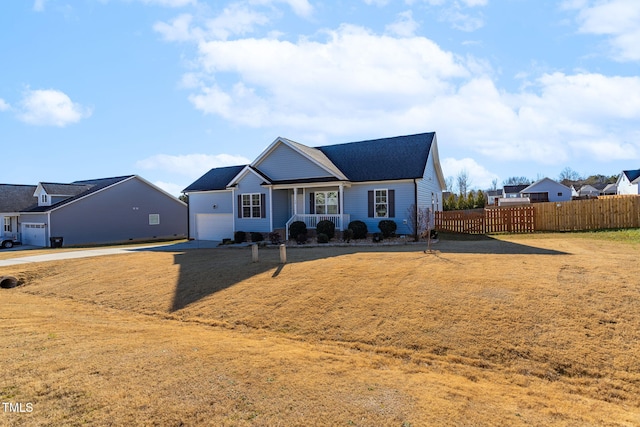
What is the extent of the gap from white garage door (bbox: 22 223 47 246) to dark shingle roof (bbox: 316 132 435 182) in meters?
24.4

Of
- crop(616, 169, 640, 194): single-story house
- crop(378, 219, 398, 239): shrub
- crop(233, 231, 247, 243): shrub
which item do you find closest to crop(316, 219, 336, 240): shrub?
crop(378, 219, 398, 239): shrub

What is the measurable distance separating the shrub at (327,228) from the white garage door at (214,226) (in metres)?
8.30

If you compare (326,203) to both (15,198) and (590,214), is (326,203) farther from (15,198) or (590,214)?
(15,198)

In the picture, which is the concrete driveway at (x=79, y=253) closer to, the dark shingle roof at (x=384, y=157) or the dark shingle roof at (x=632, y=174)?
the dark shingle roof at (x=384, y=157)

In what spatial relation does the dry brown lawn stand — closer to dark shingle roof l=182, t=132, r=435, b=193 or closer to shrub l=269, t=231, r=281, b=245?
shrub l=269, t=231, r=281, b=245

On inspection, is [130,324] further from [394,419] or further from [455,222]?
[455,222]

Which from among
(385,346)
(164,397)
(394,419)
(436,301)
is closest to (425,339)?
(385,346)

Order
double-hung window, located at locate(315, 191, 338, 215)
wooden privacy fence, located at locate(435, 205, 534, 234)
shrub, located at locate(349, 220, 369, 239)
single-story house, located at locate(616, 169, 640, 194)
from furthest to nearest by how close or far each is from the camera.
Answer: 1. single-story house, located at locate(616, 169, 640, 194)
2. wooden privacy fence, located at locate(435, 205, 534, 234)
3. double-hung window, located at locate(315, 191, 338, 215)
4. shrub, located at locate(349, 220, 369, 239)

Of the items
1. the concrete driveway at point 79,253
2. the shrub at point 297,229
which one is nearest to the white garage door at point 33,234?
the concrete driveway at point 79,253

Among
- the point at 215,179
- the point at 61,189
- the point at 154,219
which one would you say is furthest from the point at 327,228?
the point at 61,189

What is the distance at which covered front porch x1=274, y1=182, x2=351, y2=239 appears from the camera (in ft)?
72.2

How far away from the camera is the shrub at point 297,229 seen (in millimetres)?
21812

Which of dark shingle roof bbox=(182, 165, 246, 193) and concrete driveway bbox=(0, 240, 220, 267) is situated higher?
dark shingle roof bbox=(182, 165, 246, 193)

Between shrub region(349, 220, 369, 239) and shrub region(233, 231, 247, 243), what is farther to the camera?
shrub region(233, 231, 247, 243)
